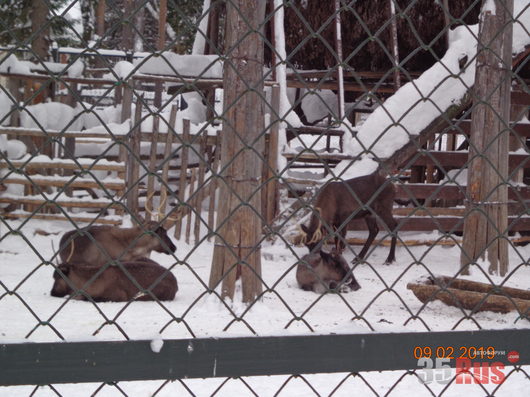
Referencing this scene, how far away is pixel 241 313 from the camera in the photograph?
195 inches

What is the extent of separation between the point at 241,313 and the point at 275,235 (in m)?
0.66

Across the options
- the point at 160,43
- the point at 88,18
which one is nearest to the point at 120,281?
the point at 160,43

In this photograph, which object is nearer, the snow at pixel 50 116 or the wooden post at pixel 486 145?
the wooden post at pixel 486 145

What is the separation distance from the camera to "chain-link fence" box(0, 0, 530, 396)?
2141 millimetres

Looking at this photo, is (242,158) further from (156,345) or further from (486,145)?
(156,345)

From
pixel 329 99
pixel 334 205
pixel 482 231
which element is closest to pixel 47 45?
pixel 329 99

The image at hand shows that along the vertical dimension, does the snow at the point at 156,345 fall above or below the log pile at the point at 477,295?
above

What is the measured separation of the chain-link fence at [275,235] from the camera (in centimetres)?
214

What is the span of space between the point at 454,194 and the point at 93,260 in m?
4.83

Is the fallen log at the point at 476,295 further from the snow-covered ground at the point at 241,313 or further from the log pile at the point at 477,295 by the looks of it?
the snow-covered ground at the point at 241,313

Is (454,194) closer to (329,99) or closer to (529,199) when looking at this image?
(529,199)

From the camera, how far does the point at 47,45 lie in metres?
15.8

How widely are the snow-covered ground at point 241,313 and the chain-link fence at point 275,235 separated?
23 millimetres

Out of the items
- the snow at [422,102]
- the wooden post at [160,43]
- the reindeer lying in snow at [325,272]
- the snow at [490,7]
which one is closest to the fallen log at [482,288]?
the reindeer lying in snow at [325,272]
